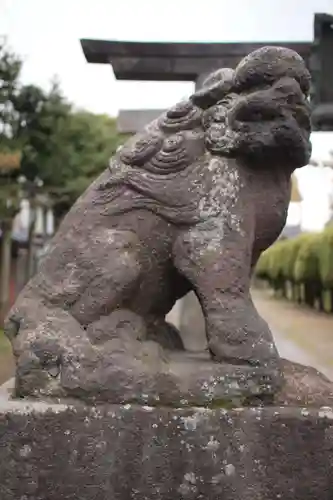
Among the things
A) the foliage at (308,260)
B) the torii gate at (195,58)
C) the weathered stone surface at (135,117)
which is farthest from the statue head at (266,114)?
the foliage at (308,260)

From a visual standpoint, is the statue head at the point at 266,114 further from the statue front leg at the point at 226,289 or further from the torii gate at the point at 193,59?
the torii gate at the point at 193,59

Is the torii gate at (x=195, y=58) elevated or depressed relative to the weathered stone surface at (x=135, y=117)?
elevated

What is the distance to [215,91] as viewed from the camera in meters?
2.25

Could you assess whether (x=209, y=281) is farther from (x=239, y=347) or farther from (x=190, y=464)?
(x=190, y=464)

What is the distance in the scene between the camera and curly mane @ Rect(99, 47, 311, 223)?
83.5 inches

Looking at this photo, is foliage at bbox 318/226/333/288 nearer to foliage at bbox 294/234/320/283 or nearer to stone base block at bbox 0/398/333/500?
foliage at bbox 294/234/320/283

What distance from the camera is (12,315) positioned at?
220cm

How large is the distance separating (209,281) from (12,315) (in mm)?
654

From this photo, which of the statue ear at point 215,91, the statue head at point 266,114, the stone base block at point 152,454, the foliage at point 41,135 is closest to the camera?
the stone base block at point 152,454

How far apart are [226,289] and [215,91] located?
67 cm

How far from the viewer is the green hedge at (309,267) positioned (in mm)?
14094

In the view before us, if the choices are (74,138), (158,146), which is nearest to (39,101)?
(74,138)

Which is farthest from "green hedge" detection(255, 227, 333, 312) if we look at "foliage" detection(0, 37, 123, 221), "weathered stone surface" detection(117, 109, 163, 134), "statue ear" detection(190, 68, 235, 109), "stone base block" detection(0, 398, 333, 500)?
"stone base block" detection(0, 398, 333, 500)

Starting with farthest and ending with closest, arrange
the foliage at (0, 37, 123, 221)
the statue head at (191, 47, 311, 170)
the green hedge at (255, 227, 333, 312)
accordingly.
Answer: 1. the green hedge at (255, 227, 333, 312)
2. the foliage at (0, 37, 123, 221)
3. the statue head at (191, 47, 311, 170)
